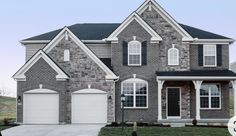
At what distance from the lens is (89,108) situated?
30.0m

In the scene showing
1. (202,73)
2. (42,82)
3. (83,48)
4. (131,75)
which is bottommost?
(42,82)

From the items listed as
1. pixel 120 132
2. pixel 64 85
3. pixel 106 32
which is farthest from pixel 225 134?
pixel 106 32

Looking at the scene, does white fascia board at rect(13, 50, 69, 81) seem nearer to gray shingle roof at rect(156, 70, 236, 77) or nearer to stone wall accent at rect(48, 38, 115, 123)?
stone wall accent at rect(48, 38, 115, 123)

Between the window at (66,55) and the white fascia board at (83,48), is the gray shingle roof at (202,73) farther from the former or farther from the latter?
the window at (66,55)

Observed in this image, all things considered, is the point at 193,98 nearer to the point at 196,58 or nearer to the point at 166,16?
the point at 196,58

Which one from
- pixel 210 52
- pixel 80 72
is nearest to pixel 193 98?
pixel 210 52

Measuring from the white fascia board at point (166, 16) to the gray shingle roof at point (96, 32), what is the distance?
1.44 meters

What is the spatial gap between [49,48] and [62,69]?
1.77 metres

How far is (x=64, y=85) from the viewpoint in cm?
2923

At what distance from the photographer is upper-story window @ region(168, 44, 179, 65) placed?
32.1 metres

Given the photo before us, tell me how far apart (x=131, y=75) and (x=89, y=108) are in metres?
3.97

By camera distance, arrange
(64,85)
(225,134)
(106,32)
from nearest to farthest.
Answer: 1. (225,134)
2. (64,85)
3. (106,32)

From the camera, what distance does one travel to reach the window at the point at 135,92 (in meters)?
31.3

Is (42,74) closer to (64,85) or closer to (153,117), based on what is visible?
(64,85)
